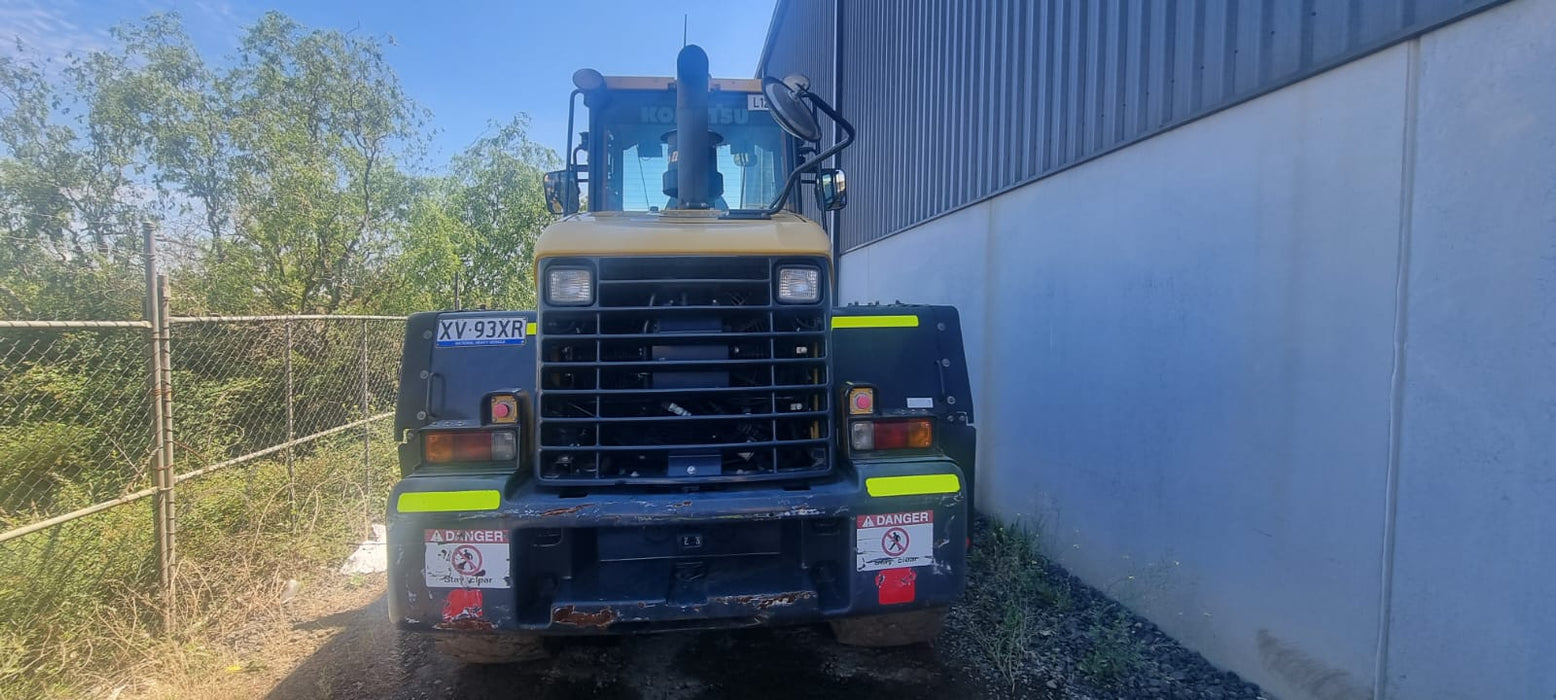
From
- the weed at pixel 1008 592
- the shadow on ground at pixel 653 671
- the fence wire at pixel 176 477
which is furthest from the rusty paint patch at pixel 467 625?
the weed at pixel 1008 592

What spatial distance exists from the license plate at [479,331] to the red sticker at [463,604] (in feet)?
4.08

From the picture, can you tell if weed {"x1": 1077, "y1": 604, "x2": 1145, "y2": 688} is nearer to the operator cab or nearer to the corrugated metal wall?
the corrugated metal wall

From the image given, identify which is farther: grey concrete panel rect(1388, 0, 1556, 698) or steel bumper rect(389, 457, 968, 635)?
steel bumper rect(389, 457, 968, 635)

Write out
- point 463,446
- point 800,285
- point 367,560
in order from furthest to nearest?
point 367,560 < point 800,285 < point 463,446

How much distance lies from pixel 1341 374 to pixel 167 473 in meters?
5.71

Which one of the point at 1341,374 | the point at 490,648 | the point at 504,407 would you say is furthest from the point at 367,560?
the point at 1341,374

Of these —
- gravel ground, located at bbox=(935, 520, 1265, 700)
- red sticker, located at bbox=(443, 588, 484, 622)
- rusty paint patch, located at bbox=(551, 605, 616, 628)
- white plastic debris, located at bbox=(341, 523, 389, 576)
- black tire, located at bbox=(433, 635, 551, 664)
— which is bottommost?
white plastic debris, located at bbox=(341, 523, 389, 576)

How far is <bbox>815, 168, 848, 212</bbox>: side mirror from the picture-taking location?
433 centimetres

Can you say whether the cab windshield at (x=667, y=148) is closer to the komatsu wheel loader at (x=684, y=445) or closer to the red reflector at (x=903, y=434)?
the komatsu wheel loader at (x=684, y=445)

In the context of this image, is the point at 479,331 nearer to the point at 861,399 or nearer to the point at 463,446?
the point at 463,446

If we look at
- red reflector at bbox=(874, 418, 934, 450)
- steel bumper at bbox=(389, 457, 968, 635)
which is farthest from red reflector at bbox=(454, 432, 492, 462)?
red reflector at bbox=(874, 418, 934, 450)

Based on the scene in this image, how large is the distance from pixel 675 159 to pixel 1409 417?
3.72m

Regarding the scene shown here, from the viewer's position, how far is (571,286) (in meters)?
3.07

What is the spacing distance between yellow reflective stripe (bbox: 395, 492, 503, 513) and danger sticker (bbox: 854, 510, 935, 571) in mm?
1430
